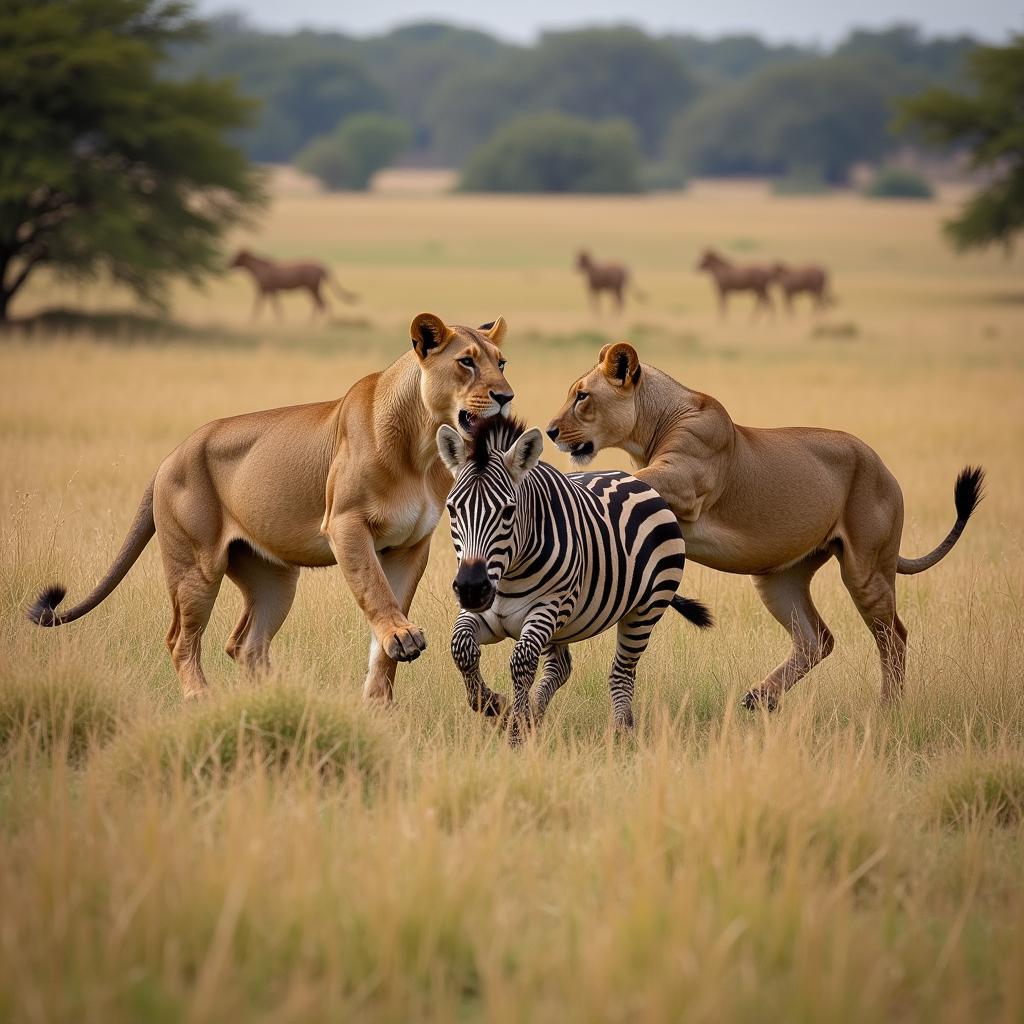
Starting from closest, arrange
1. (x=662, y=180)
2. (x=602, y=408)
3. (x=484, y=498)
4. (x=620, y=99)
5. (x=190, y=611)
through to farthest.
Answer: (x=484, y=498) → (x=190, y=611) → (x=602, y=408) → (x=662, y=180) → (x=620, y=99)

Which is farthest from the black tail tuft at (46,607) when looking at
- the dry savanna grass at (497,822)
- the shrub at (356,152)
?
the shrub at (356,152)

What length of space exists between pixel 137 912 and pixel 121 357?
1608 centimetres

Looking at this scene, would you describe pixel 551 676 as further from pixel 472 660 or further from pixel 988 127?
pixel 988 127

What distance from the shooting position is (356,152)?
99.1 meters

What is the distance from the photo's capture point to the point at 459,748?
16.5 ft

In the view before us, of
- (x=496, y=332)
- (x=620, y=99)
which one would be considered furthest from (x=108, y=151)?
(x=620, y=99)

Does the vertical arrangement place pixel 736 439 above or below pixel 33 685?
above

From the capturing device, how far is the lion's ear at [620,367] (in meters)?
6.41

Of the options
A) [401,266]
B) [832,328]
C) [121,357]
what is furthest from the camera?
[401,266]

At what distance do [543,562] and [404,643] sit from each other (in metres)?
0.57

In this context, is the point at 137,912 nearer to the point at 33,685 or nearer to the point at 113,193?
the point at 33,685

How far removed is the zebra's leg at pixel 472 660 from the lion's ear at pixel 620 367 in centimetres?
156

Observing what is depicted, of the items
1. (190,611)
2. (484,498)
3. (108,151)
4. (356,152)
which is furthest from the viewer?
(356,152)

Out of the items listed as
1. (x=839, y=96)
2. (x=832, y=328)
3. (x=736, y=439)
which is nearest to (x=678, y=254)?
(x=832, y=328)
